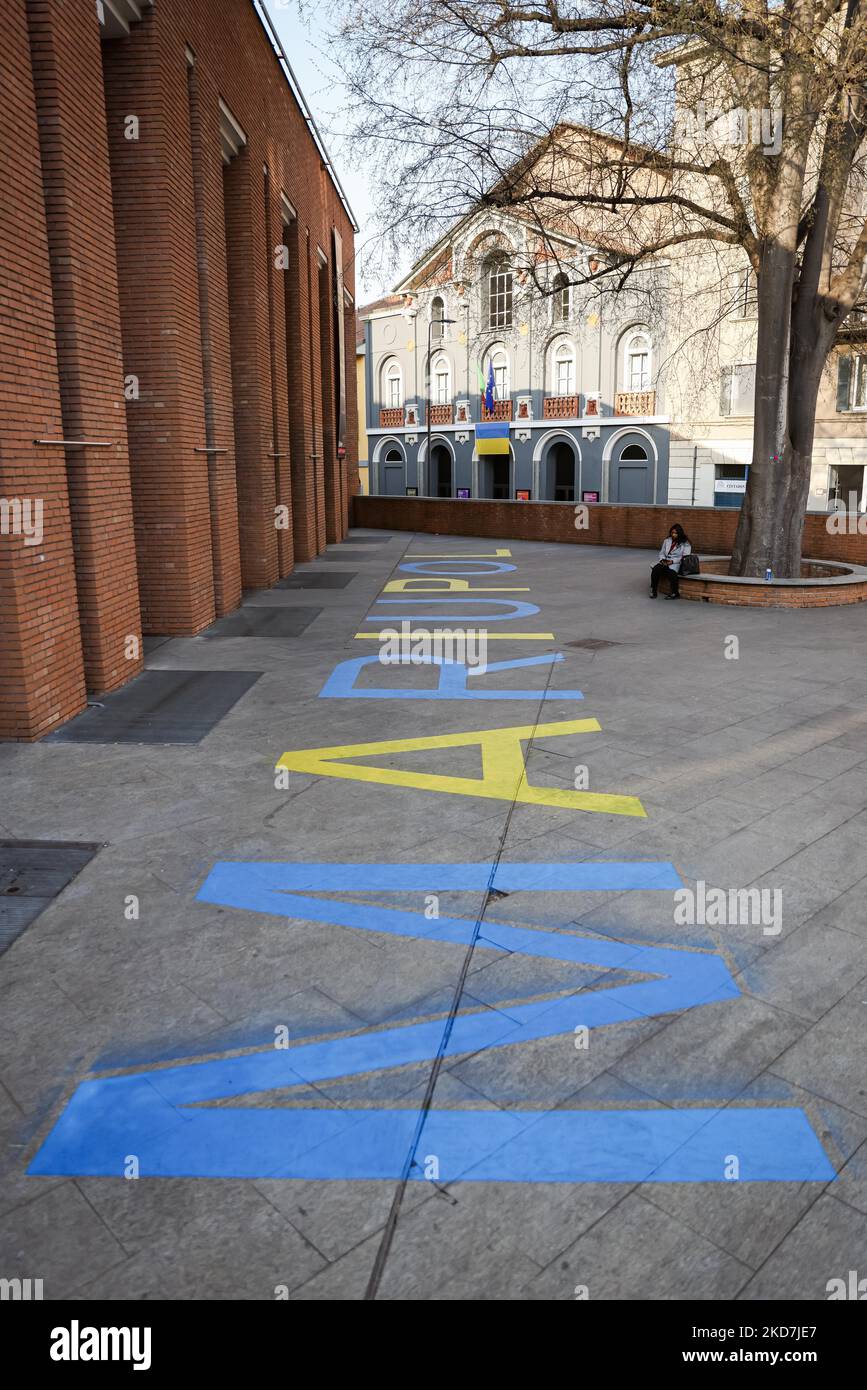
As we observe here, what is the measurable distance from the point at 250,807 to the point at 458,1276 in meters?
4.51

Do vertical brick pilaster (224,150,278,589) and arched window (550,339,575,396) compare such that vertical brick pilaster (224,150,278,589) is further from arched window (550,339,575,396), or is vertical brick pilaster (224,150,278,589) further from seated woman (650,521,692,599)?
arched window (550,339,575,396)

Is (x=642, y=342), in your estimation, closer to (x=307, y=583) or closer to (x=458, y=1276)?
(x=307, y=583)

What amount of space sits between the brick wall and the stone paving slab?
1389 centimetres

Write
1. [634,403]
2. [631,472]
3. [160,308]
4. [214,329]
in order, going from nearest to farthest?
[160,308], [214,329], [634,403], [631,472]

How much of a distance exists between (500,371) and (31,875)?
4442cm

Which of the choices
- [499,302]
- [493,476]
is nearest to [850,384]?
[499,302]

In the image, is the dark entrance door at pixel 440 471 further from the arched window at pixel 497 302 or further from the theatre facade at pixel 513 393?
the arched window at pixel 497 302

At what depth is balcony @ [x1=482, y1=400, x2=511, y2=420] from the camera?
46.2 metres

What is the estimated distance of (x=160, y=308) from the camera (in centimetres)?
1254

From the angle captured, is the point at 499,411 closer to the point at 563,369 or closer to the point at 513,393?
the point at 513,393

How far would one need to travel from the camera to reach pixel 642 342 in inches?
1586
